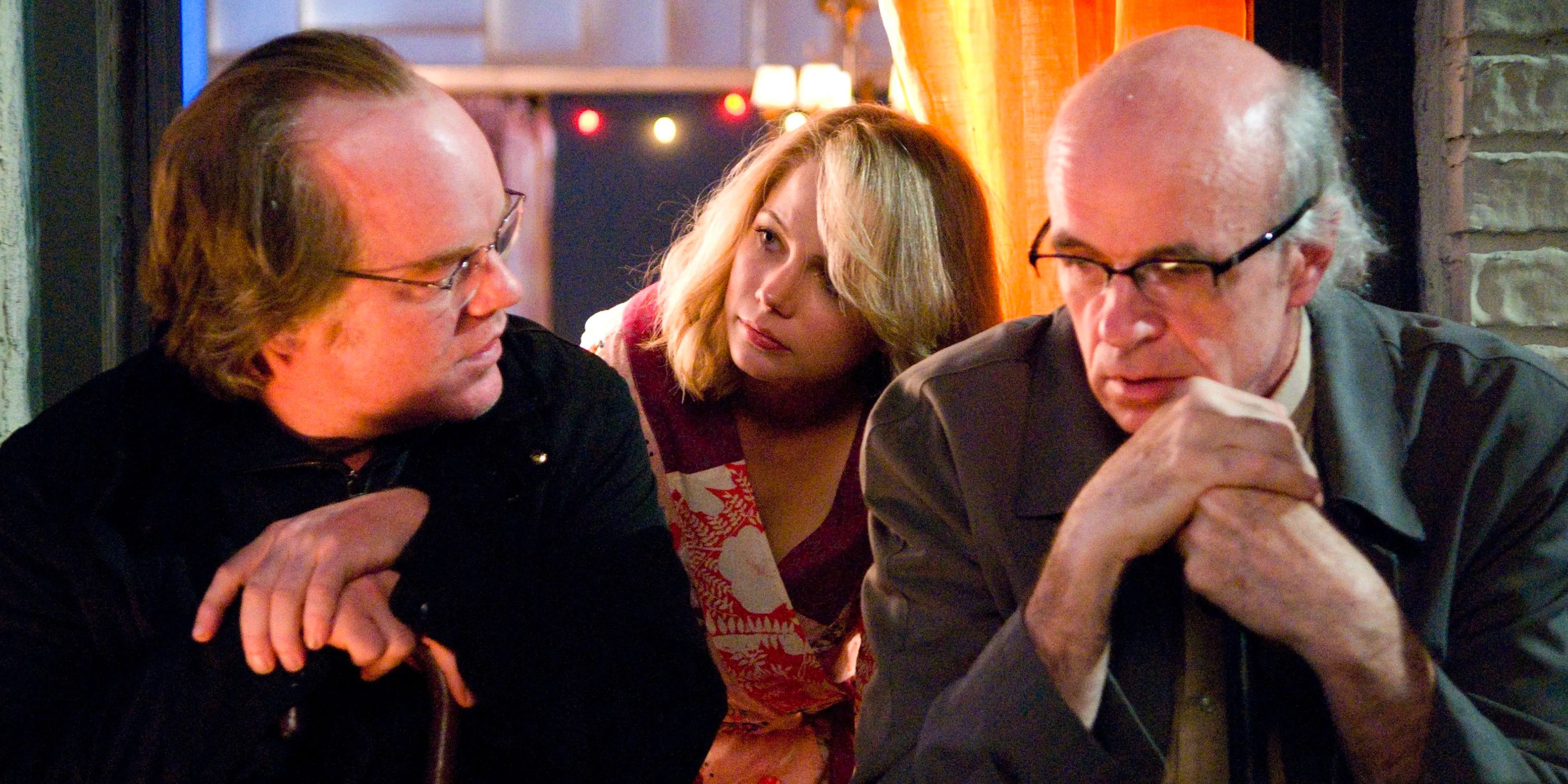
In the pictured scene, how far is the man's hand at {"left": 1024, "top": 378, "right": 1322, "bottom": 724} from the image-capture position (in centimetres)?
122

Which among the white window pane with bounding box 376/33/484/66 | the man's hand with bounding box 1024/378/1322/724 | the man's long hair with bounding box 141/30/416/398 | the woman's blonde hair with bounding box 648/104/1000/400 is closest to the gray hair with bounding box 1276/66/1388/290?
the man's hand with bounding box 1024/378/1322/724

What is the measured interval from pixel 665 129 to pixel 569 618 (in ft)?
18.3

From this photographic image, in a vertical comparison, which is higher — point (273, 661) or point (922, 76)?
point (922, 76)

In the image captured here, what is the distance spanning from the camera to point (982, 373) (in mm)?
1525

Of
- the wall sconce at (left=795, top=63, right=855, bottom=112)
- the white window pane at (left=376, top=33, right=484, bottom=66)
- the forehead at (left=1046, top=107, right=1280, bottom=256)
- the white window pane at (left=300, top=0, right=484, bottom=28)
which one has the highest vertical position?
the white window pane at (left=300, top=0, right=484, bottom=28)

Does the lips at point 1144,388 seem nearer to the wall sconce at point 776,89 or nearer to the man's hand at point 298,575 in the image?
the man's hand at point 298,575

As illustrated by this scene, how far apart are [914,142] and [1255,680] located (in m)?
1.18

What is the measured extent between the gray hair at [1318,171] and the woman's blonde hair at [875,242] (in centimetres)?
77

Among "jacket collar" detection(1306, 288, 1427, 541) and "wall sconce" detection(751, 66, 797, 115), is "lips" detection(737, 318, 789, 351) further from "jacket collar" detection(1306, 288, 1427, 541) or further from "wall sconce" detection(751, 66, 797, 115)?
"wall sconce" detection(751, 66, 797, 115)

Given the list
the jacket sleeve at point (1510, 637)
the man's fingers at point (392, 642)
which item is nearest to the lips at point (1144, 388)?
the jacket sleeve at point (1510, 637)

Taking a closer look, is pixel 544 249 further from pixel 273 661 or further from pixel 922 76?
pixel 273 661

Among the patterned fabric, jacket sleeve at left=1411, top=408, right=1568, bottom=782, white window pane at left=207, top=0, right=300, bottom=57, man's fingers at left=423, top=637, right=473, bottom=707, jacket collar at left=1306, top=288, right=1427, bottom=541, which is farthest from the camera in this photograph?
white window pane at left=207, top=0, right=300, bottom=57

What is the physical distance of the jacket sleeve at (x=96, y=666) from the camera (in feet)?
4.40

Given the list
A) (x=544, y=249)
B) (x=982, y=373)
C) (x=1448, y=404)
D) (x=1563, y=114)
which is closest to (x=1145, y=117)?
(x=982, y=373)
